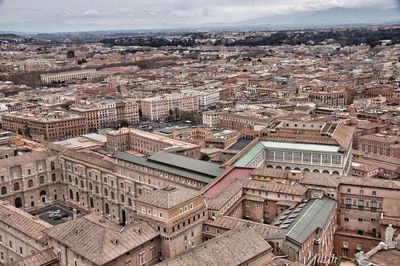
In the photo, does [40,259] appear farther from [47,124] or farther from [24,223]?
[47,124]

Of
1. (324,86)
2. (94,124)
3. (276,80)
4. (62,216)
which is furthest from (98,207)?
(276,80)

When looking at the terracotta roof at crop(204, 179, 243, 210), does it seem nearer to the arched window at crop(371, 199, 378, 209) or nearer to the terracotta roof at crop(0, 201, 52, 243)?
the arched window at crop(371, 199, 378, 209)

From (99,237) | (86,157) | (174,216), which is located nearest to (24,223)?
(99,237)

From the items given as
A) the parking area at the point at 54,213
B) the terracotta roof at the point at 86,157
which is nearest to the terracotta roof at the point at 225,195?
the terracotta roof at the point at 86,157

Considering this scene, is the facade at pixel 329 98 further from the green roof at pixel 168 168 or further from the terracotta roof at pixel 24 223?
the terracotta roof at pixel 24 223

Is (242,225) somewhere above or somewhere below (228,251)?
below

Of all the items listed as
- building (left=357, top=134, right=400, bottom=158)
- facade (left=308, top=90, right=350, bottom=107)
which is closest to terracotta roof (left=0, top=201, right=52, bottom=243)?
building (left=357, top=134, right=400, bottom=158)

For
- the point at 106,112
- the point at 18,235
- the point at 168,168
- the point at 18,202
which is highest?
the point at 168,168
